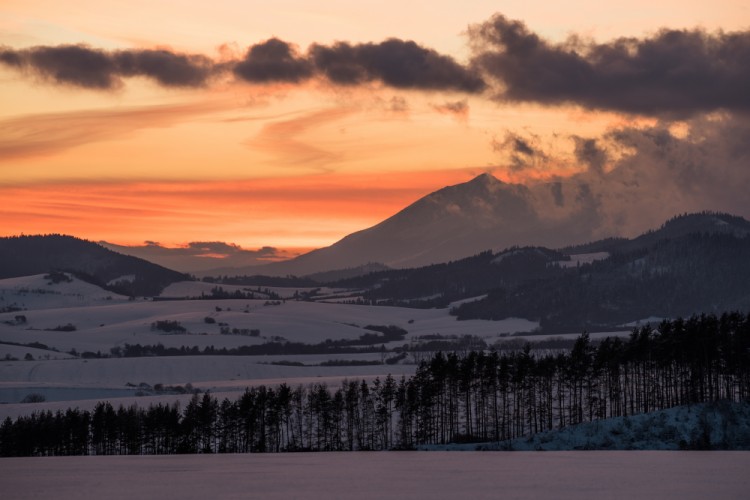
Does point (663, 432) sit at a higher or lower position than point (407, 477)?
higher

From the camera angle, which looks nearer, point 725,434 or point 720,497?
point 720,497

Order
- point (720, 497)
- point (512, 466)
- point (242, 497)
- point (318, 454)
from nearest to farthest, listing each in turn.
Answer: point (720, 497), point (242, 497), point (512, 466), point (318, 454)

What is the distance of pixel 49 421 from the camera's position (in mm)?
199375

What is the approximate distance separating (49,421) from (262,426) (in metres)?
36.0

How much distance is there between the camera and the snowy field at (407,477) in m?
117

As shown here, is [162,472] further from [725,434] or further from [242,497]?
[725,434]

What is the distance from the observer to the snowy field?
117 metres

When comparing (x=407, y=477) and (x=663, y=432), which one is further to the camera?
→ (x=663, y=432)

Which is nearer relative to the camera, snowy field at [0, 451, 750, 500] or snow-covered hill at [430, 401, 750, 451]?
snowy field at [0, 451, 750, 500]

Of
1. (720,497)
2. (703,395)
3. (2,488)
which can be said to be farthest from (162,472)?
(703,395)

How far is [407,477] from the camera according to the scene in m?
133

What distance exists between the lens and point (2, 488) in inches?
5148

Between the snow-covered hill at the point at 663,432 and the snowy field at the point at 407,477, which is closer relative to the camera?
the snowy field at the point at 407,477

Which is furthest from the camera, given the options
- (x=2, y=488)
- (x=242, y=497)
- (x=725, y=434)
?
(x=725, y=434)
